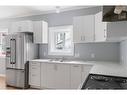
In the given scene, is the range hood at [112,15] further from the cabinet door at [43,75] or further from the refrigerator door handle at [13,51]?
the refrigerator door handle at [13,51]

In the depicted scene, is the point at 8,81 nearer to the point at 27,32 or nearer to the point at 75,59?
the point at 27,32

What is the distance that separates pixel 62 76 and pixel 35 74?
0.92 meters

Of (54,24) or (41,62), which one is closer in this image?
(41,62)

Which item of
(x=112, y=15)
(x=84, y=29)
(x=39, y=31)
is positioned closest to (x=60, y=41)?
(x=39, y=31)

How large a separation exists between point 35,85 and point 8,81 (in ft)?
3.13

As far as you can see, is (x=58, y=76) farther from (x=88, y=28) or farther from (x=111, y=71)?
(x=111, y=71)

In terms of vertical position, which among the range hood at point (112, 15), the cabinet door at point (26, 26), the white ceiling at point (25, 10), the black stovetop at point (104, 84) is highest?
the white ceiling at point (25, 10)

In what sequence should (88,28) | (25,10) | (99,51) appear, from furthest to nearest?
(25,10)
(99,51)
(88,28)

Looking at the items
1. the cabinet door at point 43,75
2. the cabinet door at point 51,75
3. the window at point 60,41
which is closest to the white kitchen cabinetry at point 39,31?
the window at point 60,41

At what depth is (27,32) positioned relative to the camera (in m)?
4.05

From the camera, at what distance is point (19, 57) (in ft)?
12.9

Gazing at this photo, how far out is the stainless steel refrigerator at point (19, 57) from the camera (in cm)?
387
